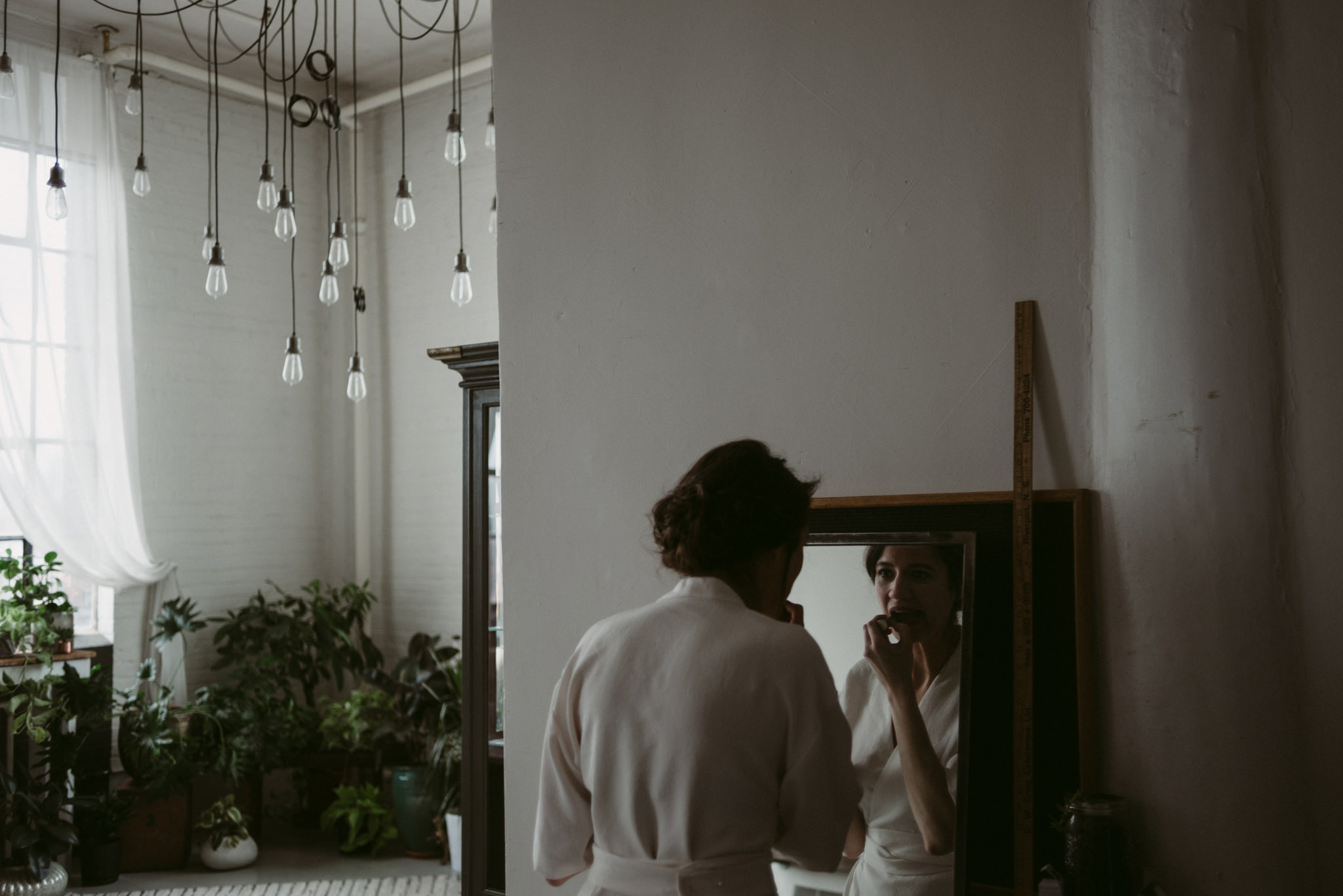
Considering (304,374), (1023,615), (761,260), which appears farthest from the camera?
(304,374)

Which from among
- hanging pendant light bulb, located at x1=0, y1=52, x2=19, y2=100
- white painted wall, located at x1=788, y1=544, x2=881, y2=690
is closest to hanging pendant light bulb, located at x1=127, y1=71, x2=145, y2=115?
hanging pendant light bulb, located at x1=0, y1=52, x2=19, y2=100

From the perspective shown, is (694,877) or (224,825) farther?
(224,825)

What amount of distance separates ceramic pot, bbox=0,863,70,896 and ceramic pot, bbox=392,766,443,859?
1.60m

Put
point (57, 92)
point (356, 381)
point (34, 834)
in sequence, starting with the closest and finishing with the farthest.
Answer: point (57, 92)
point (34, 834)
point (356, 381)

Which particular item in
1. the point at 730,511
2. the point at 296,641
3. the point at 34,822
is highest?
the point at 730,511

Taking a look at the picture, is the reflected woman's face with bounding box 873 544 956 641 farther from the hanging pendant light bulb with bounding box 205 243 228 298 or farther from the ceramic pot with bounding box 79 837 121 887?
the ceramic pot with bounding box 79 837 121 887

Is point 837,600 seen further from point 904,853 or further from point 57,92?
point 57,92

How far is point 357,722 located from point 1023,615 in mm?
4893

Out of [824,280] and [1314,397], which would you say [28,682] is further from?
[1314,397]

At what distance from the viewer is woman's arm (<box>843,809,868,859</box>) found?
249 cm

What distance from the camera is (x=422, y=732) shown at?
6336 millimetres

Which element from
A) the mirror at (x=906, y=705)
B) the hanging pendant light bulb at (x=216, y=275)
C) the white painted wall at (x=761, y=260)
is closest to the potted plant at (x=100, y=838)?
the hanging pendant light bulb at (x=216, y=275)

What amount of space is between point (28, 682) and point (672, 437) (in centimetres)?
399

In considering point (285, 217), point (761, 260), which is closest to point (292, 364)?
point (285, 217)
